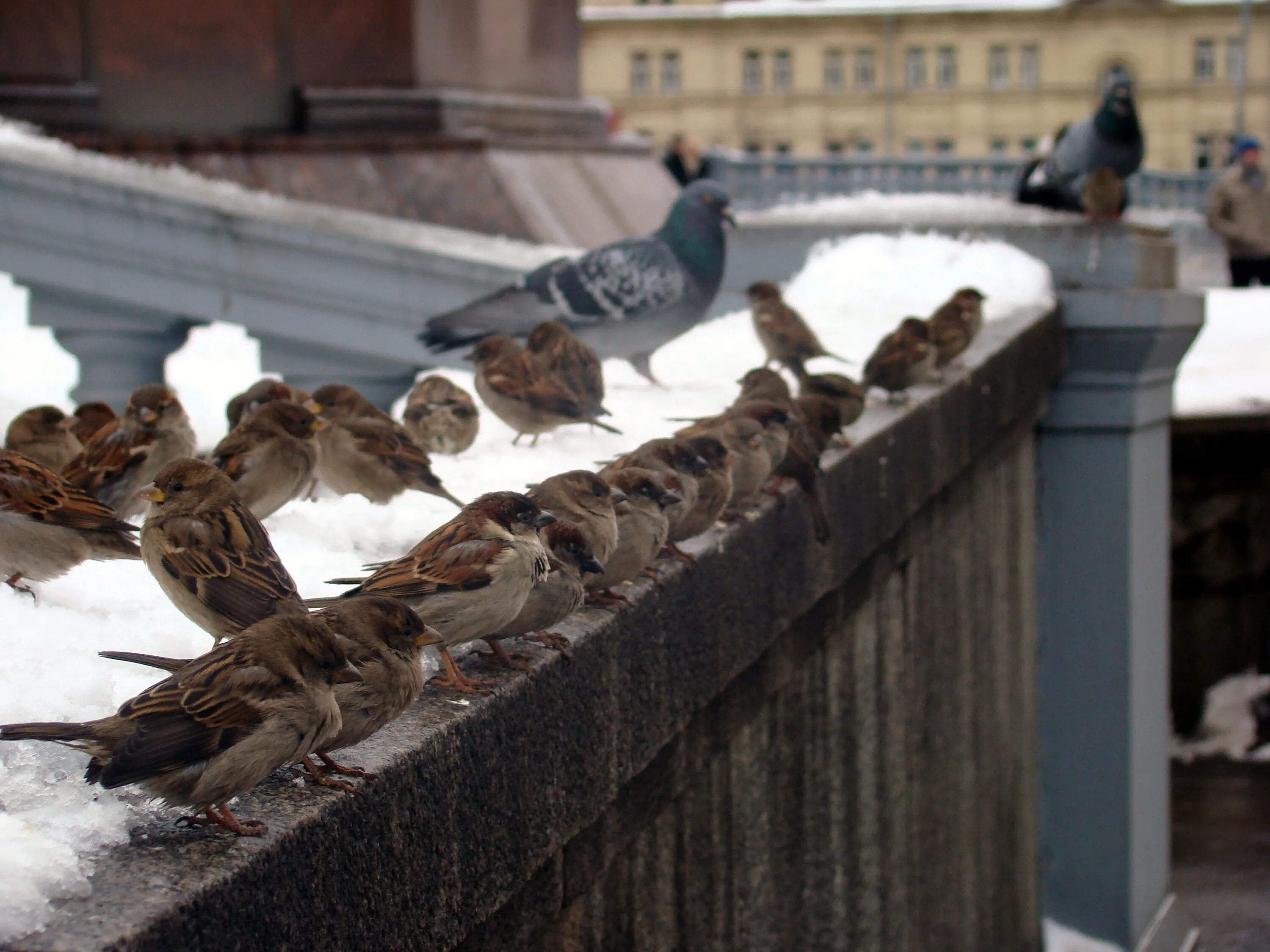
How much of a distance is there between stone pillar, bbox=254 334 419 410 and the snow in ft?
1.23

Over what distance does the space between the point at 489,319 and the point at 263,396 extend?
1.68 m

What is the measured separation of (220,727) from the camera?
1.99 m

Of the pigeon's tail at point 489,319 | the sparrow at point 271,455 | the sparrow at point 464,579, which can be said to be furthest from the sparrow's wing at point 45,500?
the pigeon's tail at point 489,319

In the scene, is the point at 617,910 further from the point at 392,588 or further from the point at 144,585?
the point at 144,585

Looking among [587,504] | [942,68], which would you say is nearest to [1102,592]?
[587,504]

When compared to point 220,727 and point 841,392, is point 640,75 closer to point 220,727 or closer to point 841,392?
point 841,392

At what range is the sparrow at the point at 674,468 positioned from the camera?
3.43m

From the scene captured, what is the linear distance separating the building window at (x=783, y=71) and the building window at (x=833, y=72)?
147 centimetres

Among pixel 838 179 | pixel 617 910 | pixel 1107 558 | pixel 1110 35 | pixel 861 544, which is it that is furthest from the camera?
pixel 1110 35

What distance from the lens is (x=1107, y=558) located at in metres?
8.52

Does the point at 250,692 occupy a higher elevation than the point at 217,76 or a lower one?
lower

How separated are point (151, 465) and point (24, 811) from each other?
2.25m

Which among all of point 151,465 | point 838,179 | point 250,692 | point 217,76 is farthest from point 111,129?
point 838,179

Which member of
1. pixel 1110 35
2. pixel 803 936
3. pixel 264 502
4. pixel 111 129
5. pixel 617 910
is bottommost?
pixel 803 936
